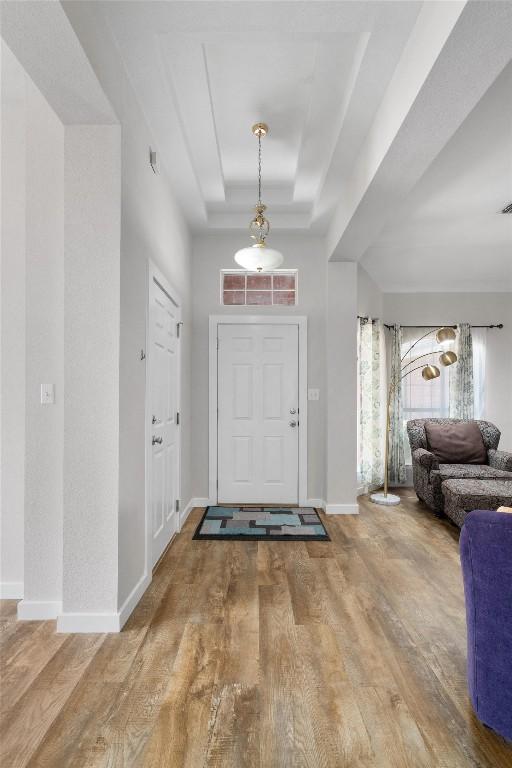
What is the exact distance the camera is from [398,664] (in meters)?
2.06

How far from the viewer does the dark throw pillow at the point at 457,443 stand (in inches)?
205

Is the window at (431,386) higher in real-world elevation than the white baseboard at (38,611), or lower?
higher

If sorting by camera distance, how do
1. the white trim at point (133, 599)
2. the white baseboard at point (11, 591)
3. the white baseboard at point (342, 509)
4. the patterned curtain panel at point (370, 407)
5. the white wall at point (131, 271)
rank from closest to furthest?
1. the white wall at point (131, 271)
2. the white trim at point (133, 599)
3. the white baseboard at point (11, 591)
4. the white baseboard at point (342, 509)
5. the patterned curtain panel at point (370, 407)

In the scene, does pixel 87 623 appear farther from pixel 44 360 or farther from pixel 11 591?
pixel 44 360

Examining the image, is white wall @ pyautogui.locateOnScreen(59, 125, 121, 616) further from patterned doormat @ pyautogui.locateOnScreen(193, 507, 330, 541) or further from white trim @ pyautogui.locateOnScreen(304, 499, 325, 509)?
white trim @ pyautogui.locateOnScreen(304, 499, 325, 509)

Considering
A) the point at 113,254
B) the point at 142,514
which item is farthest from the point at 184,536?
the point at 113,254

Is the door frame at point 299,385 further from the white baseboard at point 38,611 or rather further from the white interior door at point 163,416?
the white baseboard at point 38,611

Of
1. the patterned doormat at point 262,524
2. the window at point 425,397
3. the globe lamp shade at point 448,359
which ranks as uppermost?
the globe lamp shade at point 448,359

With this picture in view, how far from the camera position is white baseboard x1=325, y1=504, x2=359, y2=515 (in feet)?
15.0

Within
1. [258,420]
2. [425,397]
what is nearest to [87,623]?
[258,420]

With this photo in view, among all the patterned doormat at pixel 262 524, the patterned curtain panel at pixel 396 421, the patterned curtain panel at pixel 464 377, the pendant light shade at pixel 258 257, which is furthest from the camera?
the patterned curtain panel at pixel 464 377

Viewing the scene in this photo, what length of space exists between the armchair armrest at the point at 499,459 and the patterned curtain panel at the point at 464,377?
109 centimetres

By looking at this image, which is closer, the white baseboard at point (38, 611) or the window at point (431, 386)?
the white baseboard at point (38, 611)

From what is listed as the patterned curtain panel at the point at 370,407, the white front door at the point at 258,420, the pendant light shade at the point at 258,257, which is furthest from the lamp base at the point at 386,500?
the pendant light shade at the point at 258,257
